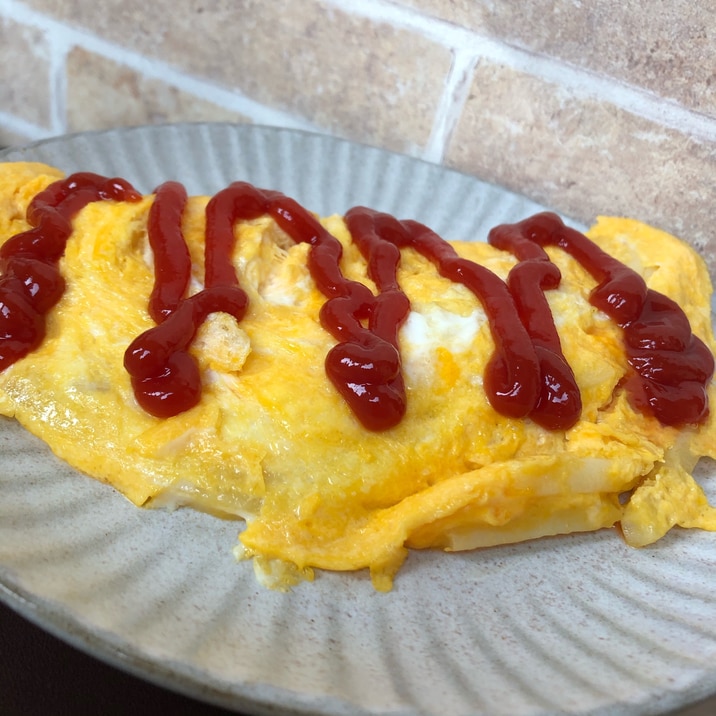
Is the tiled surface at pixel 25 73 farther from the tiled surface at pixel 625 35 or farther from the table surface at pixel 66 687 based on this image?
the table surface at pixel 66 687

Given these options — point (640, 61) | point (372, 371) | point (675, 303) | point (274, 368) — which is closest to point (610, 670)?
point (372, 371)

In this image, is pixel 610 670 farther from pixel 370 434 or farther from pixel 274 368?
pixel 274 368

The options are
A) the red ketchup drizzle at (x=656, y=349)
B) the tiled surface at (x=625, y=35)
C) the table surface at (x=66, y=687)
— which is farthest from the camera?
the tiled surface at (x=625, y=35)

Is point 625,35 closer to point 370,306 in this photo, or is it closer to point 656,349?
point 656,349

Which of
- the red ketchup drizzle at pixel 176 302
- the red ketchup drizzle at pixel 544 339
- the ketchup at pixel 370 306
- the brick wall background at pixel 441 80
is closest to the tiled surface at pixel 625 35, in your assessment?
the brick wall background at pixel 441 80

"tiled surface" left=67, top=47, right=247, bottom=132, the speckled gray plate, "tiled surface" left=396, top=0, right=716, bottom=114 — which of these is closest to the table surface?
the speckled gray plate

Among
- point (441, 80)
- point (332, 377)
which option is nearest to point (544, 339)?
point (332, 377)

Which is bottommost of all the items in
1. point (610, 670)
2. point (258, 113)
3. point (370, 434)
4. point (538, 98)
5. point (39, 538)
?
point (39, 538)
